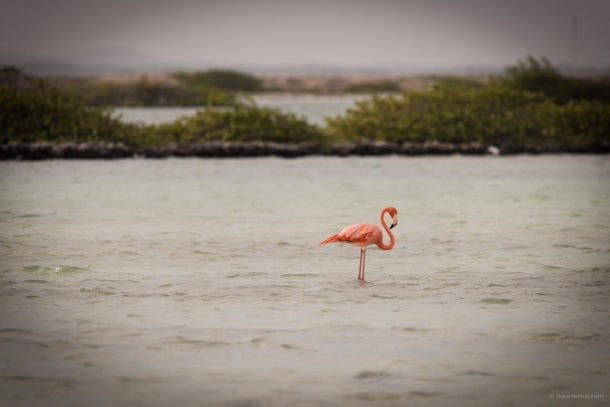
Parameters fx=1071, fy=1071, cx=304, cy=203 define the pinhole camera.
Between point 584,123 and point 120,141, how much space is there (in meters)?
12.4

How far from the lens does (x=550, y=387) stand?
6930 mm

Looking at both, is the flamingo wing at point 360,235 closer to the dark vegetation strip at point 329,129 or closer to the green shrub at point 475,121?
the dark vegetation strip at point 329,129

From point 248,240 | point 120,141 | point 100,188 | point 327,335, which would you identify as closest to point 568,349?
point 327,335

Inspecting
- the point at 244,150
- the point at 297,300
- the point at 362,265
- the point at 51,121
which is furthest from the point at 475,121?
the point at 297,300

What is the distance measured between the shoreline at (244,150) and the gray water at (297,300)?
6147mm

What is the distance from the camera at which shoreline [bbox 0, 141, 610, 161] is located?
2589 cm

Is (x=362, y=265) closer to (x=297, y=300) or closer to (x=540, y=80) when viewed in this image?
(x=297, y=300)

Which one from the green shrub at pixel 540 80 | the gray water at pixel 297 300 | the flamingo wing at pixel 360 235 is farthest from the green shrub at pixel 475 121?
the flamingo wing at pixel 360 235

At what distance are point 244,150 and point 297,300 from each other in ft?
58.4

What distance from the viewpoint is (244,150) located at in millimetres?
27344

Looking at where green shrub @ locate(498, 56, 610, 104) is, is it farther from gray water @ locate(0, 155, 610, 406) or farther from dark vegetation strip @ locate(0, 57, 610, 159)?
gray water @ locate(0, 155, 610, 406)

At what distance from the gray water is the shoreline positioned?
6147mm

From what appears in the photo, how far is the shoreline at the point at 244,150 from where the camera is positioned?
2589 centimetres

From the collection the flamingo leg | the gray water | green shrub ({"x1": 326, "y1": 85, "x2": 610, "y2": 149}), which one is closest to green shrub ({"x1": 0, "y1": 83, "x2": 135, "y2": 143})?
green shrub ({"x1": 326, "y1": 85, "x2": 610, "y2": 149})
